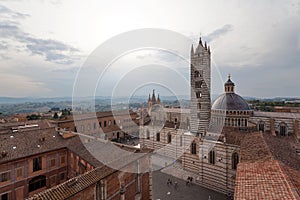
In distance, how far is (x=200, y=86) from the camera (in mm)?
28234

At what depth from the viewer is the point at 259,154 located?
12.2 m

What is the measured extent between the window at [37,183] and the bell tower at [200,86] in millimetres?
19448

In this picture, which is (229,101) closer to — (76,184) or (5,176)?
(76,184)

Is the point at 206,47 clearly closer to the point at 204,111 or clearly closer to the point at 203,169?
the point at 204,111

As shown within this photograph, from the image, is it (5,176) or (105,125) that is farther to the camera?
A: (105,125)

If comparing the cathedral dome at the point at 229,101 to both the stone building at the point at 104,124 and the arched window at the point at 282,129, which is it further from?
the stone building at the point at 104,124

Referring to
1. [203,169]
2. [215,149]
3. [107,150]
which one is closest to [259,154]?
[215,149]

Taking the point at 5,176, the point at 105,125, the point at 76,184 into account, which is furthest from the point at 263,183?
the point at 105,125

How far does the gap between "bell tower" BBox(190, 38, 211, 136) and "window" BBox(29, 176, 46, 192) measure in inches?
766

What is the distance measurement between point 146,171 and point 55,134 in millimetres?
11689

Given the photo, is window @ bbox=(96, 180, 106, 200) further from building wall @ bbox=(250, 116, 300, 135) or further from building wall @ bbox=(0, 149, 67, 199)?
building wall @ bbox=(250, 116, 300, 135)

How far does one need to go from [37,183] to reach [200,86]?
24.0 metres

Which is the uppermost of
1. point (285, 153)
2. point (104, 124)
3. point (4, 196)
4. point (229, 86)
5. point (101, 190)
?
point (229, 86)

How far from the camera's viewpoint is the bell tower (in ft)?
89.3
